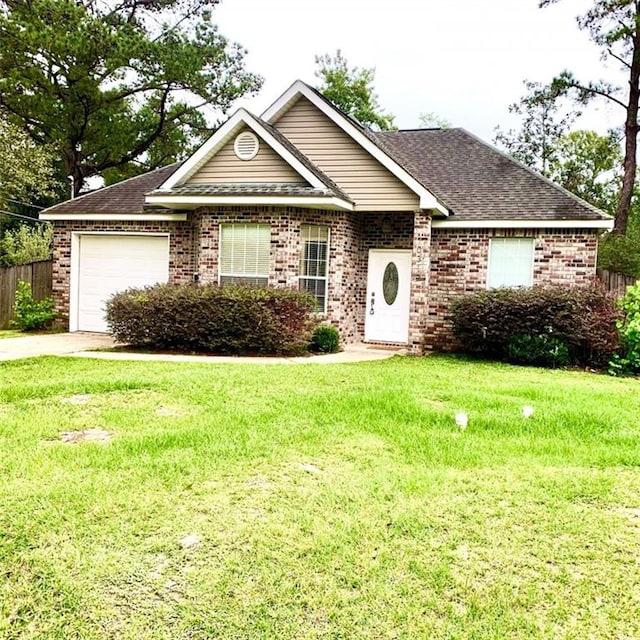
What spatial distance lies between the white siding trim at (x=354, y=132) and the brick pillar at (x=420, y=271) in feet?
1.17

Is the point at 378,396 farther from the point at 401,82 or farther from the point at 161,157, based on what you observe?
the point at 401,82

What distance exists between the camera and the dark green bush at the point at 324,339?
12.1m

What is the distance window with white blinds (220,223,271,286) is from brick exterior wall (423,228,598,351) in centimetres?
374

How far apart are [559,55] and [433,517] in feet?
78.3

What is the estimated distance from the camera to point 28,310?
15.2 meters

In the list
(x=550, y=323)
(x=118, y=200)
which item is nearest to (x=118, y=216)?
(x=118, y=200)

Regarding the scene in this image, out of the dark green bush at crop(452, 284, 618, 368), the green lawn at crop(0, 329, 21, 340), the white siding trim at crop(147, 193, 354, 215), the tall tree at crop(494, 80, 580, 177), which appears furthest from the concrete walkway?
the tall tree at crop(494, 80, 580, 177)

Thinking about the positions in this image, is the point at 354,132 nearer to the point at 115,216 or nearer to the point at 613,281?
the point at 115,216

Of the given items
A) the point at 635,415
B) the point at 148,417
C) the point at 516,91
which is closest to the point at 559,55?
the point at 516,91

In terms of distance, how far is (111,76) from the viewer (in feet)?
74.0

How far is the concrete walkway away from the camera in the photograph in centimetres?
1049

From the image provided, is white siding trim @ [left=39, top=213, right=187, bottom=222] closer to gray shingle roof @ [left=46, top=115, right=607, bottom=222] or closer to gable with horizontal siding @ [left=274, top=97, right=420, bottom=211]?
gray shingle roof @ [left=46, top=115, right=607, bottom=222]

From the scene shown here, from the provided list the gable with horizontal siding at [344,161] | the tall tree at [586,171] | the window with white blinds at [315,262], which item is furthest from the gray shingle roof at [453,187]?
the tall tree at [586,171]

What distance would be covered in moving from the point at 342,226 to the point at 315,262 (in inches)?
41.2
